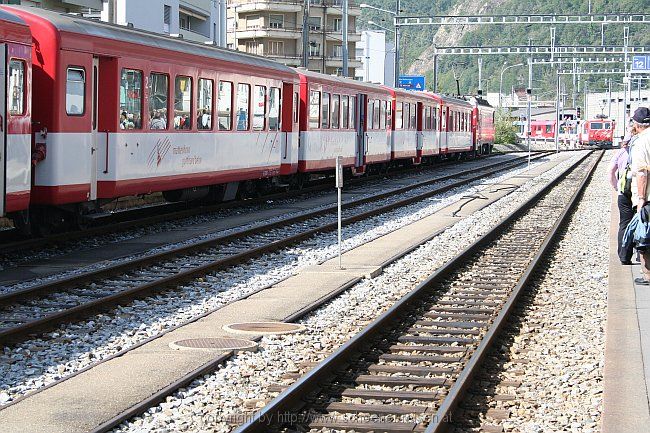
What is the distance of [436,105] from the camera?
48094mm

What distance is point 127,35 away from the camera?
1702cm

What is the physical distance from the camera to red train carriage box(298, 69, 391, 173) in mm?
27922

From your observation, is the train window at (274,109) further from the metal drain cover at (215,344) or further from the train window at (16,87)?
the metal drain cover at (215,344)

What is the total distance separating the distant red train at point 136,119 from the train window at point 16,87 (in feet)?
0.05

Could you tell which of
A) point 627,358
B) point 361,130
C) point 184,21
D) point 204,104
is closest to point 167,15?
point 184,21

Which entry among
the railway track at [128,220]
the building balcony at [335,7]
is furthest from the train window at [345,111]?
the building balcony at [335,7]

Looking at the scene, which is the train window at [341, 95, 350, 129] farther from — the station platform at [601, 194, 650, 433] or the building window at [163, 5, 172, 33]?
the building window at [163, 5, 172, 33]

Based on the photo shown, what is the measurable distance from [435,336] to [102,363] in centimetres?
316

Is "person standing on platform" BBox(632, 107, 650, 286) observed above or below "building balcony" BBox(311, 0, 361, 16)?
below

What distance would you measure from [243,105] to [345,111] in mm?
9616

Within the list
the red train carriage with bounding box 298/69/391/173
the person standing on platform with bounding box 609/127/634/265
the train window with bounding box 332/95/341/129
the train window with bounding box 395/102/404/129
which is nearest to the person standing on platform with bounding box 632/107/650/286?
the person standing on platform with bounding box 609/127/634/265

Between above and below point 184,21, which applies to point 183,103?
below

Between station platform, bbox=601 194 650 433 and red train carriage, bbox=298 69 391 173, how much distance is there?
1460 centimetres

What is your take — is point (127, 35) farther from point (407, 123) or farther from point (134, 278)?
point (407, 123)
